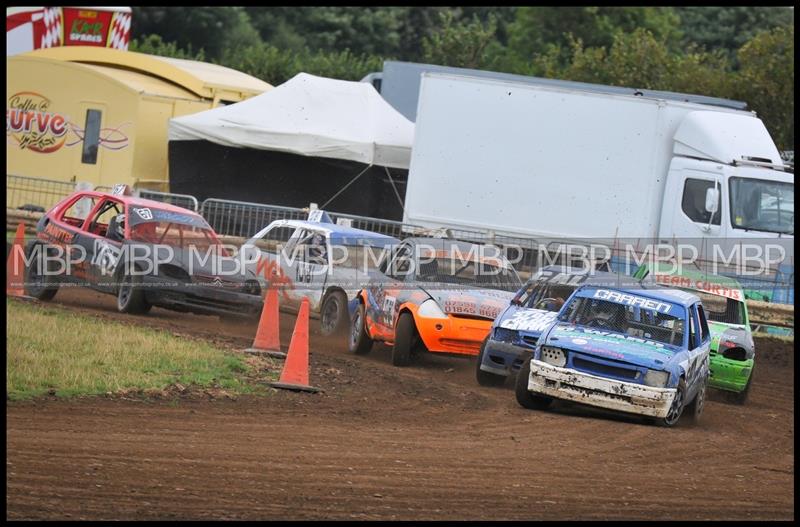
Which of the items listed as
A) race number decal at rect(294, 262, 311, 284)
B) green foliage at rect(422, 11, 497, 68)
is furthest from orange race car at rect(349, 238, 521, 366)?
green foliage at rect(422, 11, 497, 68)

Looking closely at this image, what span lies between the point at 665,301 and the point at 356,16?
4821cm

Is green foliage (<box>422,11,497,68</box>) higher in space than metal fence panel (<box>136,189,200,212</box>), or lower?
higher

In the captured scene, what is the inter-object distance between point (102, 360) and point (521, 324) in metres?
4.19

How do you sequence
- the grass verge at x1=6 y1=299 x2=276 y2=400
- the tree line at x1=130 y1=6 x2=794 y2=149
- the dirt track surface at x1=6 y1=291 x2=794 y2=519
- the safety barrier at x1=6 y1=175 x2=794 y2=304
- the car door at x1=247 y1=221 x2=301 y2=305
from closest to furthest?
the dirt track surface at x1=6 y1=291 x2=794 y2=519 → the grass verge at x1=6 y1=299 x2=276 y2=400 → the car door at x1=247 y1=221 x2=301 y2=305 → the safety barrier at x1=6 y1=175 x2=794 y2=304 → the tree line at x1=130 y1=6 x2=794 y2=149

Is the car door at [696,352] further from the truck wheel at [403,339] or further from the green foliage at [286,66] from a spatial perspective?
the green foliage at [286,66]

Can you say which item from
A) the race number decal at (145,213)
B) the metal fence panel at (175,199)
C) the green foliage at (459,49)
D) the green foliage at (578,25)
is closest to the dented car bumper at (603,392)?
the race number decal at (145,213)

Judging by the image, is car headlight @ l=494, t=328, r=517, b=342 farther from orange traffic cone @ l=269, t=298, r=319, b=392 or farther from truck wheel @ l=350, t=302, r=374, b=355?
truck wheel @ l=350, t=302, r=374, b=355

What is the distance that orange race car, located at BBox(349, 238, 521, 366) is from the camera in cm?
1472

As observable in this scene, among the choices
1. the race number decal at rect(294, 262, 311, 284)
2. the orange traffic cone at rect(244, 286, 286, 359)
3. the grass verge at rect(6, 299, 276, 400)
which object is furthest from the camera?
the race number decal at rect(294, 262, 311, 284)

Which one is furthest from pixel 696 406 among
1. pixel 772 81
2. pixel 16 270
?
pixel 772 81

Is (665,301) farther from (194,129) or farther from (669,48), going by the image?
(669,48)

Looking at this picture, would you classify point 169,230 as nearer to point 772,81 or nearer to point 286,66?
point 772,81

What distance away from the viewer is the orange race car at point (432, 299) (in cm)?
1472

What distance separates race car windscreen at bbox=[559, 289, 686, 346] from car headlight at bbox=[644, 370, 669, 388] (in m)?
0.69
